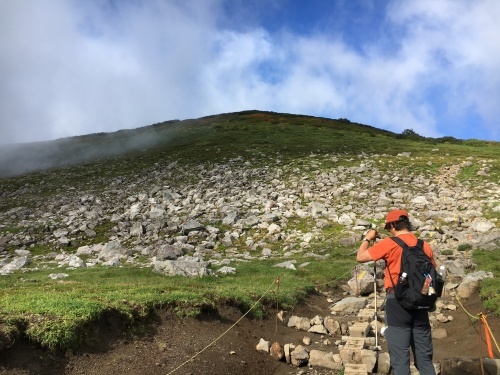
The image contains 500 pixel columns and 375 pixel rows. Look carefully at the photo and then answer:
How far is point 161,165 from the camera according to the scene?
47.9 meters

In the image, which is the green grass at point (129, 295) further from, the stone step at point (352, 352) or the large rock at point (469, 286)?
the large rock at point (469, 286)

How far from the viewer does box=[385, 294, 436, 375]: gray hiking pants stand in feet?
21.9

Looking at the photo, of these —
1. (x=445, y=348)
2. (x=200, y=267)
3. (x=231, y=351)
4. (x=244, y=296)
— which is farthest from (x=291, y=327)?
(x=200, y=267)

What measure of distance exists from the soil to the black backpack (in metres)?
4.31

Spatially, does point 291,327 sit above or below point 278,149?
below

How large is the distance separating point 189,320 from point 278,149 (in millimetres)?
41398

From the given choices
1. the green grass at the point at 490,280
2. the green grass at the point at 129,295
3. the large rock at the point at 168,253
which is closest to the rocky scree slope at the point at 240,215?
the large rock at the point at 168,253

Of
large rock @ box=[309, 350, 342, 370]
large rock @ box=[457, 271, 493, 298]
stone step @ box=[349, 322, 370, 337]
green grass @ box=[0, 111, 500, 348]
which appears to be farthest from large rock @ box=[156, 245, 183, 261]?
large rock @ box=[457, 271, 493, 298]

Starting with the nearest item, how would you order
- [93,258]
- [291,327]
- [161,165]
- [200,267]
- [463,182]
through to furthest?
[291,327] → [200,267] → [93,258] → [463,182] → [161,165]

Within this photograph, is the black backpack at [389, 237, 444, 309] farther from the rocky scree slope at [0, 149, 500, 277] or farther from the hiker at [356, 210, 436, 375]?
the rocky scree slope at [0, 149, 500, 277]

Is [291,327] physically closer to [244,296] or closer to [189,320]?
[244,296]

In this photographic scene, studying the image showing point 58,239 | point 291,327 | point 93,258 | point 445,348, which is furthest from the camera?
point 58,239

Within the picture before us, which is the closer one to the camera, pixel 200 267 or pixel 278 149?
pixel 200 267

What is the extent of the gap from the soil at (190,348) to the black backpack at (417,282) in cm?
431
